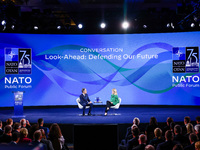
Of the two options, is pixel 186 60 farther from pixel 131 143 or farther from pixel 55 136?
pixel 55 136

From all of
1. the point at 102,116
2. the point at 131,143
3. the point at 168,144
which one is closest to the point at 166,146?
the point at 168,144

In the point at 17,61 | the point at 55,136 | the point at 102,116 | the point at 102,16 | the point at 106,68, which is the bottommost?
the point at 102,116

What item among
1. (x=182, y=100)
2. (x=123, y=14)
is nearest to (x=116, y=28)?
(x=123, y=14)

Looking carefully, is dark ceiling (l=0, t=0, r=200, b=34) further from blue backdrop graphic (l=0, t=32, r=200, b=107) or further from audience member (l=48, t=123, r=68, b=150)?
audience member (l=48, t=123, r=68, b=150)

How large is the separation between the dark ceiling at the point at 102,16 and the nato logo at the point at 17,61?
35.3 inches

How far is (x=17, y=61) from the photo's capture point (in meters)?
11.3

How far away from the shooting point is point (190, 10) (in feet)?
30.4

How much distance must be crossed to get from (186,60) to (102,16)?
4.43m

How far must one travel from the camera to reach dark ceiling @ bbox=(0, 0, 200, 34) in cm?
1127

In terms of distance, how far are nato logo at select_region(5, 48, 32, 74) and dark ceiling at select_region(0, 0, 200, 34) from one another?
0.90 metres

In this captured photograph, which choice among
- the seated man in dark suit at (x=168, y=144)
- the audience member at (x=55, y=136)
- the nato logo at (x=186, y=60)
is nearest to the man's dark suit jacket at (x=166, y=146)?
the seated man in dark suit at (x=168, y=144)

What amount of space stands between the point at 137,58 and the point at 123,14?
2.41 metres

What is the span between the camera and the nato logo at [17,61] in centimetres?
1125

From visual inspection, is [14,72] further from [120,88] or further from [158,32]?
[158,32]
